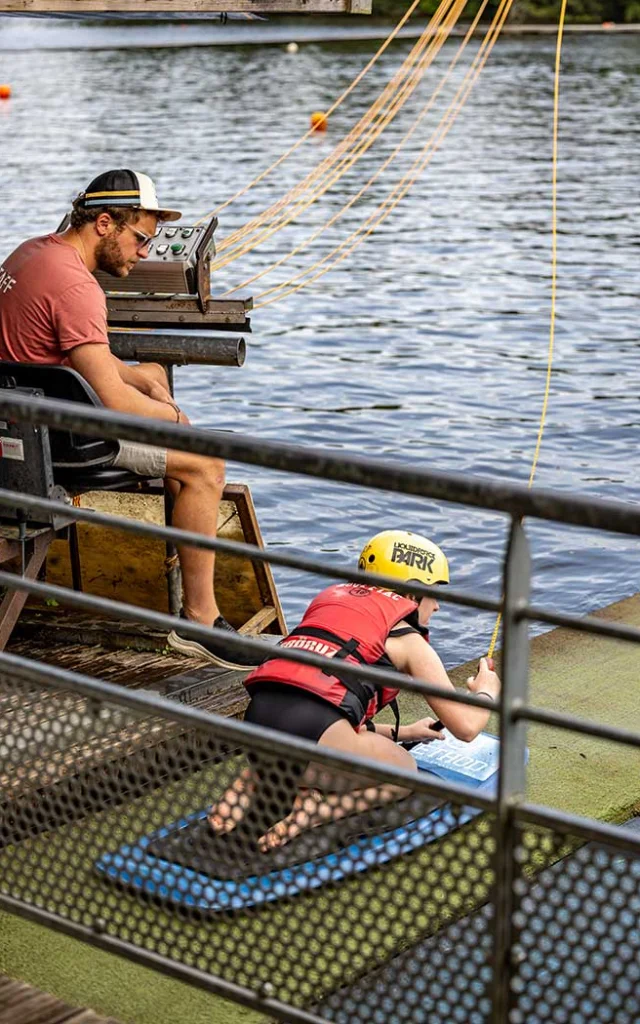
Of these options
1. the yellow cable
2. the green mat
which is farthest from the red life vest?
the yellow cable

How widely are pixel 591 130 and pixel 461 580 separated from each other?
30.2 m

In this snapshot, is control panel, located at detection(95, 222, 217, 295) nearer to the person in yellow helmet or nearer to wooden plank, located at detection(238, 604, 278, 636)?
wooden plank, located at detection(238, 604, 278, 636)

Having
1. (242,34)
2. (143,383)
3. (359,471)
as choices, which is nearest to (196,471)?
(143,383)

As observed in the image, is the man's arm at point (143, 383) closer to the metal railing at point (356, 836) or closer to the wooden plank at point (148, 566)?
the wooden plank at point (148, 566)

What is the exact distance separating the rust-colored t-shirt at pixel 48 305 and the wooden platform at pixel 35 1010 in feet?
8.77

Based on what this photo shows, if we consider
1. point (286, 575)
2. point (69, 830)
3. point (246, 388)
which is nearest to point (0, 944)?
point (69, 830)

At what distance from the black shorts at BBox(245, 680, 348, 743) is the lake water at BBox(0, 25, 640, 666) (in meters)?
3.92

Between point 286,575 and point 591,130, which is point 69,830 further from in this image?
point 591,130

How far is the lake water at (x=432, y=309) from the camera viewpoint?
11.5 metres

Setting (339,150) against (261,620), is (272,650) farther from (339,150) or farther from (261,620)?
(339,150)

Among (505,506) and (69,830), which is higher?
(505,506)

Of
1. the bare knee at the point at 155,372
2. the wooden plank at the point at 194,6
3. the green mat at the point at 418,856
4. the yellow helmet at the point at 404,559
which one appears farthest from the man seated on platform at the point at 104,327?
the green mat at the point at 418,856

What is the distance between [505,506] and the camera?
2.54 m

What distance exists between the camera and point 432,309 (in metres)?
19.5
